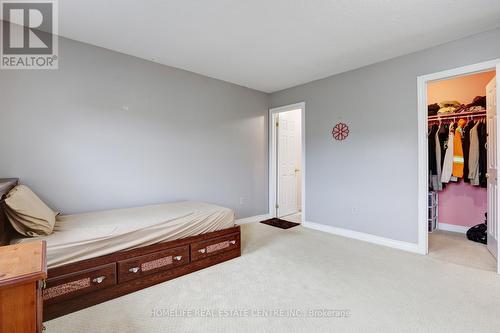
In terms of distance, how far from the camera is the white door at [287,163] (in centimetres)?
500

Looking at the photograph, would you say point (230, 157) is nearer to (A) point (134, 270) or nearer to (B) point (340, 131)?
(B) point (340, 131)

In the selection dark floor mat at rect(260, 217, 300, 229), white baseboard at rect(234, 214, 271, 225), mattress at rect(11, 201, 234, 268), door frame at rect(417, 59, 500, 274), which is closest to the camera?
mattress at rect(11, 201, 234, 268)

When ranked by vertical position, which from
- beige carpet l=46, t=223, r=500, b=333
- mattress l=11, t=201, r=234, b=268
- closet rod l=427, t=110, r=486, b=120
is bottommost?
beige carpet l=46, t=223, r=500, b=333

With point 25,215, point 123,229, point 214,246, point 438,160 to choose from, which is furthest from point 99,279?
point 438,160

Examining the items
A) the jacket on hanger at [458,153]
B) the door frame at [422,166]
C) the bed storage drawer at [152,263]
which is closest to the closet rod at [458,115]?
the jacket on hanger at [458,153]

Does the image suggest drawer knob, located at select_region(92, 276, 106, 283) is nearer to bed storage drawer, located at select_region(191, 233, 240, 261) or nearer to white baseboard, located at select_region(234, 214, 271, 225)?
bed storage drawer, located at select_region(191, 233, 240, 261)

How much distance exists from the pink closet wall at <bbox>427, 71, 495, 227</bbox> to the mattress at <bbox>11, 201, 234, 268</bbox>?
371cm

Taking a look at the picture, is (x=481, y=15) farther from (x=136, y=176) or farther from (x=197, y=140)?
(x=136, y=176)

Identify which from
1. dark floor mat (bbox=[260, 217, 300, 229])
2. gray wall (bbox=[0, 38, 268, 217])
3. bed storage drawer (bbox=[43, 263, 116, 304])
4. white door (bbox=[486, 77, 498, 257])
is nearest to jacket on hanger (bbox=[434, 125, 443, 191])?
white door (bbox=[486, 77, 498, 257])

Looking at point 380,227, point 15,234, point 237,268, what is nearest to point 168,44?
point 15,234

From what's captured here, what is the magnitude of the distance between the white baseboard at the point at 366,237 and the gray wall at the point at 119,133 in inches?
53.7

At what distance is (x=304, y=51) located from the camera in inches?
120

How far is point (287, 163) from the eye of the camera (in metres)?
5.16

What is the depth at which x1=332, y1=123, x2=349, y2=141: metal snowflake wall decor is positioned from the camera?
12.3 ft
